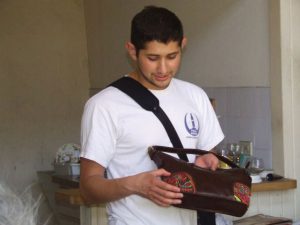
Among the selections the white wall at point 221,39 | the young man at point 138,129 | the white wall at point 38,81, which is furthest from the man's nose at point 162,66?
the white wall at point 38,81

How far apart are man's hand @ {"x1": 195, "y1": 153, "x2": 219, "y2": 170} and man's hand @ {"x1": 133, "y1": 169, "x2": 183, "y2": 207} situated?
0.80 feet

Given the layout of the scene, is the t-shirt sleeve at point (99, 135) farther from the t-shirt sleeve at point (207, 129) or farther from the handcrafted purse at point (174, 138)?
the t-shirt sleeve at point (207, 129)

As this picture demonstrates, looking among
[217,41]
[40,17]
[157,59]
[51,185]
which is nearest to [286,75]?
[217,41]

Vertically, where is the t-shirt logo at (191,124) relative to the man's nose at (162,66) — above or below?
below

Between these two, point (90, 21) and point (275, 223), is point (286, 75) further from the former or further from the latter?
point (90, 21)

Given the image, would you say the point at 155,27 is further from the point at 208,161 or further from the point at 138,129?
the point at 208,161

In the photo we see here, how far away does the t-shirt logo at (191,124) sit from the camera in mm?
2150

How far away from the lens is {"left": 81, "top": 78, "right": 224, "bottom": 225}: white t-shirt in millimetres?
2068

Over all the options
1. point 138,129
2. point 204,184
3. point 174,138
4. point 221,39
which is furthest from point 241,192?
point 221,39

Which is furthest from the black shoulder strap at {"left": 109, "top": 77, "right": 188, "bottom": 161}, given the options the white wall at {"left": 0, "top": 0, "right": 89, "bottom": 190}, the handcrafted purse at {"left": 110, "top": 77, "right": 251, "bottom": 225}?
the white wall at {"left": 0, "top": 0, "right": 89, "bottom": 190}

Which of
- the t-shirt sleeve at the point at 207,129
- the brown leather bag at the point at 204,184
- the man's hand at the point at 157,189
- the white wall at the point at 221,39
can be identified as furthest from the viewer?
the white wall at the point at 221,39

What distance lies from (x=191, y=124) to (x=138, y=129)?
19 cm

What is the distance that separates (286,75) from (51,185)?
264cm

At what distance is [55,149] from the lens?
602 cm
